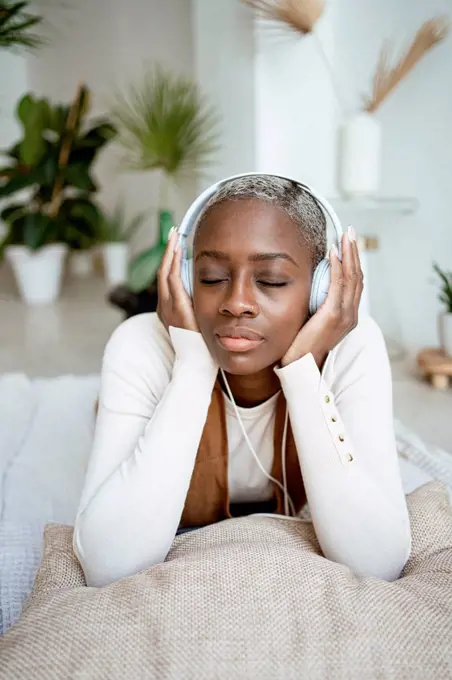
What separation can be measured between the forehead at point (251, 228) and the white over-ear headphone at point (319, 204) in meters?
0.05

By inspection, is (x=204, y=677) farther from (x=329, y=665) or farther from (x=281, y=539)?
(x=281, y=539)

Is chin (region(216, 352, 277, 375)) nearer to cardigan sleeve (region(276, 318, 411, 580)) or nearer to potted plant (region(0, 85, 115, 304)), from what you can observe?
cardigan sleeve (region(276, 318, 411, 580))

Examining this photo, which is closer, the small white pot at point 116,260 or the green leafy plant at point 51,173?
the green leafy plant at point 51,173

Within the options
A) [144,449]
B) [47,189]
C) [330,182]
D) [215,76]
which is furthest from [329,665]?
[47,189]

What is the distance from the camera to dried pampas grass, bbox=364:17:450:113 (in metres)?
2.86

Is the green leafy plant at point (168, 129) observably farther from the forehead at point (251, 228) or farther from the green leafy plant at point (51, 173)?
the forehead at point (251, 228)

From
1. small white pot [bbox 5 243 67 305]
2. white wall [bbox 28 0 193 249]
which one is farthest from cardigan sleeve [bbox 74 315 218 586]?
white wall [bbox 28 0 193 249]

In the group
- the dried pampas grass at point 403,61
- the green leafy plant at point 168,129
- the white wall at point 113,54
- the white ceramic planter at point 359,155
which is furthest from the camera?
the white wall at point 113,54

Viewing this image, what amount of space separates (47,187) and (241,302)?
15.0ft

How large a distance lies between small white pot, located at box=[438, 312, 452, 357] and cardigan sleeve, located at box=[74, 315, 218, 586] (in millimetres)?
2094

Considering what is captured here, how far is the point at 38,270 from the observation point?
16.7ft

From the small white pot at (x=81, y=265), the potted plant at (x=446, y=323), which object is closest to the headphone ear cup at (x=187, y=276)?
the potted plant at (x=446, y=323)

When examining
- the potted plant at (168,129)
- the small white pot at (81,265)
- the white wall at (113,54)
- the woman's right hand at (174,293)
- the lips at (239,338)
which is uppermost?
the white wall at (113,54)

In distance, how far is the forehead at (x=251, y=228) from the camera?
0.92 meters
